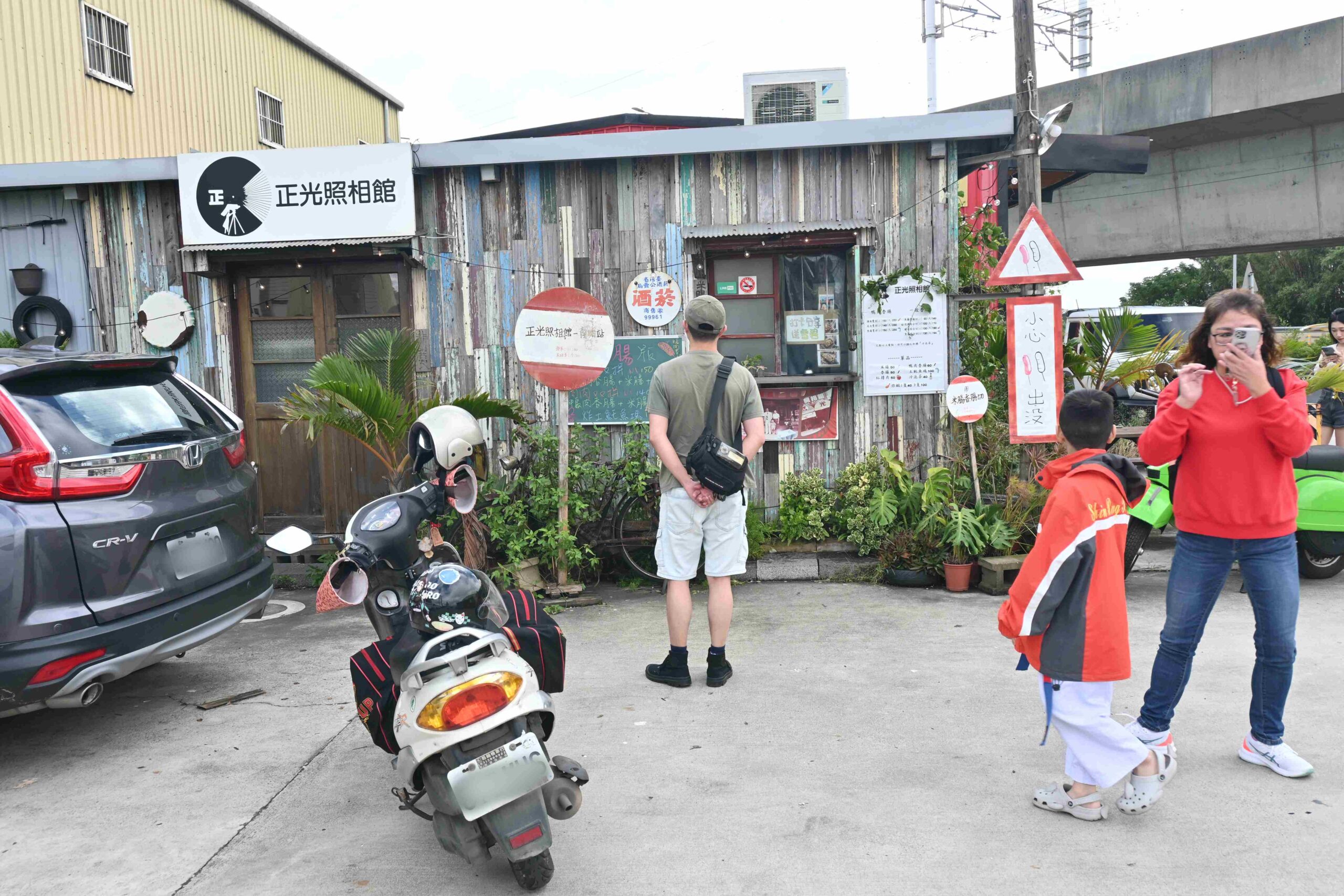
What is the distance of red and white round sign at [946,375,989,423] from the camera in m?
6.84

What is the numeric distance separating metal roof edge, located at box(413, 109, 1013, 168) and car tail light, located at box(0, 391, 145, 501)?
13.7 ft

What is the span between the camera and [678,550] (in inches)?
187

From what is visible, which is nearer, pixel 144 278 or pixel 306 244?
pixel 306 244

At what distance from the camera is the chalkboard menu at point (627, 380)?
24.6ft

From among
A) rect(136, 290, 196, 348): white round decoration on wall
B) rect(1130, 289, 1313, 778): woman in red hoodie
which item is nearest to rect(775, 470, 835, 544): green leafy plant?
rect(1130, 289, 1313, 778): woman in red hoodie

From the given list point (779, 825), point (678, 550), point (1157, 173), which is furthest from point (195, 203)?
point (1157, 173)

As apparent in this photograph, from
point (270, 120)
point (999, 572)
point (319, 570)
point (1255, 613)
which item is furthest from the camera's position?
point (270, 120)

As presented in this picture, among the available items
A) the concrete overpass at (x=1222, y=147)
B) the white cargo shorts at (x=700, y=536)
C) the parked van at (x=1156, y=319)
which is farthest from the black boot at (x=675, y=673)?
the parked van at (x=1156, y=319)

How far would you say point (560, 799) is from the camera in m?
2.93

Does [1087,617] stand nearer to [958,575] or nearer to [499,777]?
[499,777]

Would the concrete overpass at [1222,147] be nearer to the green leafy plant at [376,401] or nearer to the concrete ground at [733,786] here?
the green leafy plant at [376,401]

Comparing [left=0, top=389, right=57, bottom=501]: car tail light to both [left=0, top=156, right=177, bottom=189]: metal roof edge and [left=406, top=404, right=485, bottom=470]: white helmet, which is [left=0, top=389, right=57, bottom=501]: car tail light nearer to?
[left=406, top=404, right=485, bottom=470]: white helmet

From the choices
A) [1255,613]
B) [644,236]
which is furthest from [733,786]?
[644,236]

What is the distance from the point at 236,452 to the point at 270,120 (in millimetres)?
13911
